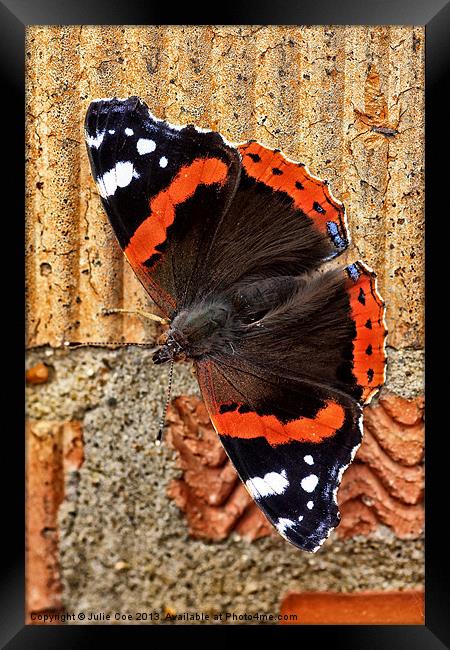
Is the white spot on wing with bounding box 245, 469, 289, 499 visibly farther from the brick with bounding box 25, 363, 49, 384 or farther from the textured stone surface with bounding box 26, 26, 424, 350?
the brick with bounding box 25, 363, 49, 384

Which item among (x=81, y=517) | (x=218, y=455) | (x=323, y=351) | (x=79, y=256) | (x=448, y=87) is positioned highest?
(x=448, y=87)

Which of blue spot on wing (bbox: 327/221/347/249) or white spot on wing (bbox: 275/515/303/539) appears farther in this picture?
blue spot on wing (bbox: 327/221/347/249)

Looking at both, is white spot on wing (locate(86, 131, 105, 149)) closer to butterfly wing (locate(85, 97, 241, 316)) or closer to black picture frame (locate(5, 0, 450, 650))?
butterfly wing (locate(85, 97, 241, 316))

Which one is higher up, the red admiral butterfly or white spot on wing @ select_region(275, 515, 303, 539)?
the red admiral butterfly

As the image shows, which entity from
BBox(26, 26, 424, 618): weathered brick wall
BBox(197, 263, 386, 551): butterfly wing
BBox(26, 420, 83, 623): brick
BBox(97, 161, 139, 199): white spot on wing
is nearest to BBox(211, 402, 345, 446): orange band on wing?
BBox(197, 263, 386, 551): butterfly wing

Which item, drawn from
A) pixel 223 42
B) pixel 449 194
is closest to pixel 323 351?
pixel 449 194


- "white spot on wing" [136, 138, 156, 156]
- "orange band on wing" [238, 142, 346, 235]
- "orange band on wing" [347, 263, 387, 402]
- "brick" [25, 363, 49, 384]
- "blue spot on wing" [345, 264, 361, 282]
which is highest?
"white spot on wing" [136, 138, 156, 156]

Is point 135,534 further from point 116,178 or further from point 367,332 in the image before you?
point 116,178

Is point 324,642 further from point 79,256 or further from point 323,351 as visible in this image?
point 79,256
